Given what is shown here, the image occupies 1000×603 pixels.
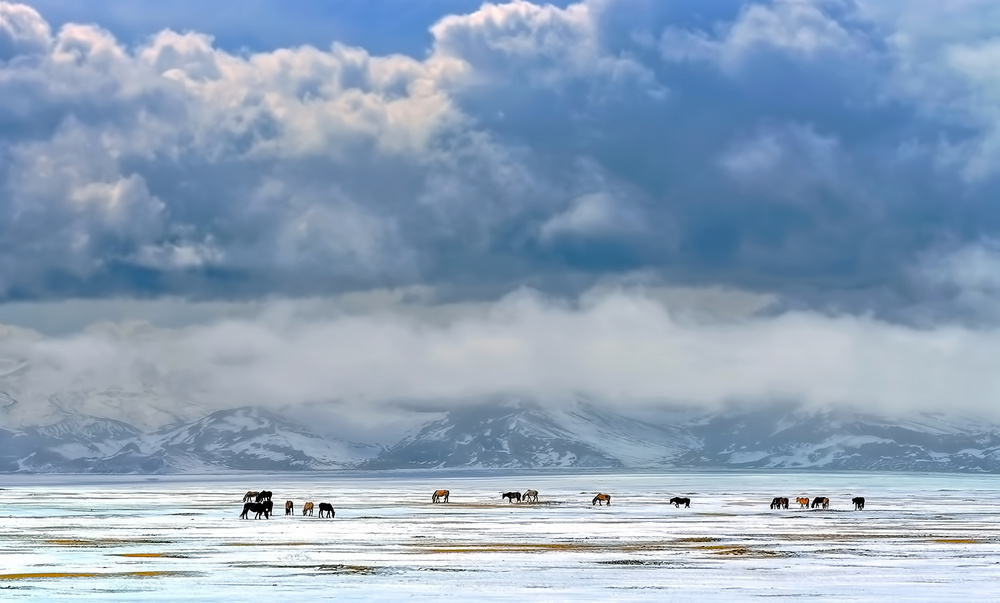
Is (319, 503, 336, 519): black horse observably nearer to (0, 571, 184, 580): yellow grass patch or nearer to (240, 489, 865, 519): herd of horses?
(240, 489, 865, 519): herd of horses

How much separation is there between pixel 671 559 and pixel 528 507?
59.5 m

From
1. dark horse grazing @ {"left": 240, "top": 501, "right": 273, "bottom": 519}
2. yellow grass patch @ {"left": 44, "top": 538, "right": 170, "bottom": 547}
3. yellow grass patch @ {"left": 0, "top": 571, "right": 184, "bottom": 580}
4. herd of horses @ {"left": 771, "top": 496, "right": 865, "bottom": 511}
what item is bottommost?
yellow grass patch @ {"left": 0, "top": 571, "right": 184, "bottom": 580}

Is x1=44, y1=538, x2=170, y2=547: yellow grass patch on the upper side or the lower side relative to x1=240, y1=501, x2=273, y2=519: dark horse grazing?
lower

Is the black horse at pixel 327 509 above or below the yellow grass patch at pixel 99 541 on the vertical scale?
above

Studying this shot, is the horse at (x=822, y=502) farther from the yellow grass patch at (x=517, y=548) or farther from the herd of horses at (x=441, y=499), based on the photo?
the yellow grass patch at (x=517, y=548)

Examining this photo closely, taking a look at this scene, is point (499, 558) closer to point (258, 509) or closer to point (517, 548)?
point (517, 548)

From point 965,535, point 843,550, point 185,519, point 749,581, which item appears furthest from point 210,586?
point 185,519

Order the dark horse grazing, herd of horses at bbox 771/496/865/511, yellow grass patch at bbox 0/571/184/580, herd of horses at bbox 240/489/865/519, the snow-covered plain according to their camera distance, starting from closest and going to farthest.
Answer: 1. the snow-covered plain
2. yellow grass patch at bbox 0/571/184/580
3. the dark horse grazing
4. herd of horses at bbox 240/489/865/519
5. herd of horses at bbox 771/496/865/511

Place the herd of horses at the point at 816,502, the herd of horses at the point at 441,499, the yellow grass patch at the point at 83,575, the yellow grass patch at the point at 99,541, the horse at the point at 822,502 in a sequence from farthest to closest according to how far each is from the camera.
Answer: the horse at the point at 822,502, the herd of horses at the point at 816,502, the herd of horses at the point at 441,499, the yellow grass patch at the point at 99,541, the yellow grass patch at the point at 83,575

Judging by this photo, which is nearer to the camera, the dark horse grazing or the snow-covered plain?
the snow-covered plain

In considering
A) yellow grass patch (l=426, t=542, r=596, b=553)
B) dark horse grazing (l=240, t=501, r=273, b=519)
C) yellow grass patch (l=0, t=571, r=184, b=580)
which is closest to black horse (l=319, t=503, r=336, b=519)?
dark horse grazing (l=240, t=501, r=273, b=519)

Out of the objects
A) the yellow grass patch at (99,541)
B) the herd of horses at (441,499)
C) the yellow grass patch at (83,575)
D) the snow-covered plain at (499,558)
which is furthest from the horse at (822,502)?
the yellow grass patch at (83,575)

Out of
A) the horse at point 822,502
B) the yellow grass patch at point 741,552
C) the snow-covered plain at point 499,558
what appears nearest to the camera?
the snow-covered plain at point 499,558

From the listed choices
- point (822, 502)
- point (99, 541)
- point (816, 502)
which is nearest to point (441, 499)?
point (822, 502)
